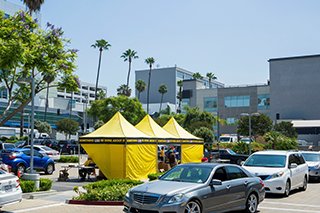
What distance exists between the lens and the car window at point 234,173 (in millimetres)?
11562

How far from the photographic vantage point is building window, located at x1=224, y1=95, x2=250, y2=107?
85469 mm

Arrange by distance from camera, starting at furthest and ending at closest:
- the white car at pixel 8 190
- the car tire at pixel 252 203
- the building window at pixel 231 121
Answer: the building window at pixel 231 121
the car tire at pixel 252 203
the white car at pixel 8 190

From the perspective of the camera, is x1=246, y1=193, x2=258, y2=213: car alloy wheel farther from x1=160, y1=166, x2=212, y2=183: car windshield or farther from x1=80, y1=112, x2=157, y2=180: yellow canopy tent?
x1=80, y1=112, x2=157, y2=180: yellow canopy tent

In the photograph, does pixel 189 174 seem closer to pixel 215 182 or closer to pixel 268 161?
pixel 215 182

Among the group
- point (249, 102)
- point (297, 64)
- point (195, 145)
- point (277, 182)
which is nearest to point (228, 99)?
point (249, 102)

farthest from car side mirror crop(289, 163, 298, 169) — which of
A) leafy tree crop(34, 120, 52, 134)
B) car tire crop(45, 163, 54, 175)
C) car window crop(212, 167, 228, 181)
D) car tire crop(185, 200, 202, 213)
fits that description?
leafy tree crop(34, 120, 52, 134)

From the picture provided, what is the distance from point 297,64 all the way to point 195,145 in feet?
182

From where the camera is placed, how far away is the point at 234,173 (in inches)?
464

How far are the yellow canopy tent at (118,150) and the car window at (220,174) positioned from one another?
1068 cm

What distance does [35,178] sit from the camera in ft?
52.8

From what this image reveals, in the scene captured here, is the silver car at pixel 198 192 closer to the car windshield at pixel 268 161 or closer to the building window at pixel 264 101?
the car windshield at pixel 268 161

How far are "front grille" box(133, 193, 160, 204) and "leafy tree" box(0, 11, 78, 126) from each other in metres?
7.34

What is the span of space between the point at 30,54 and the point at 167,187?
28.6 ft

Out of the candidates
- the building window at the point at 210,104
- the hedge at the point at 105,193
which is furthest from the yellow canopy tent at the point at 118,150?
the building window at the point at 210,104
